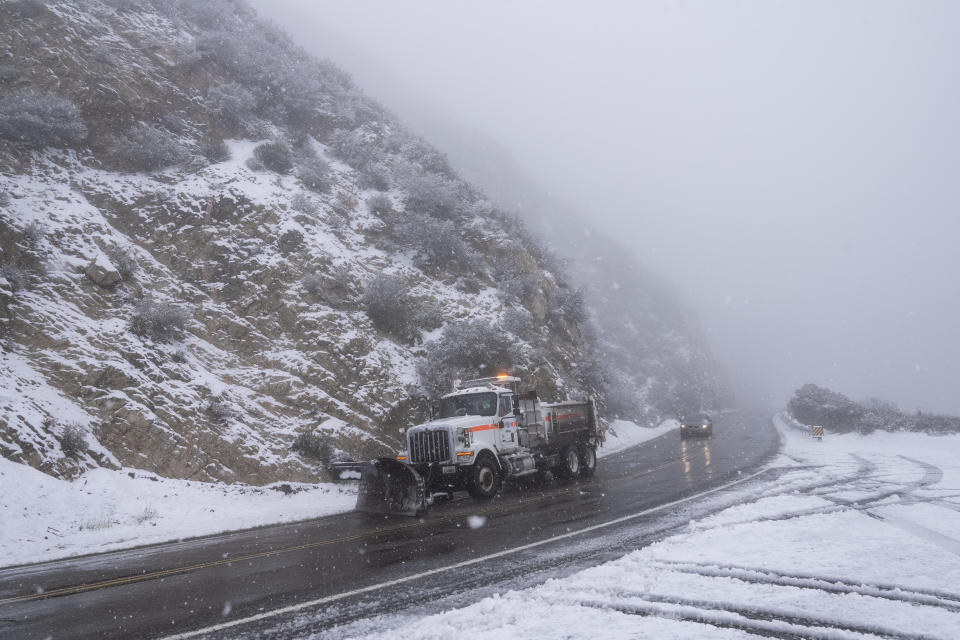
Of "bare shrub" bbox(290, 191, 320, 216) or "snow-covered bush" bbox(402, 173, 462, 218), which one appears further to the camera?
"snow-covered bush" bbox(402, 173, 462, 218)

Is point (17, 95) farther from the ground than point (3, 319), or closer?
farther from the ground

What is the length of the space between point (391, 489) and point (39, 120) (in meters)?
20.5

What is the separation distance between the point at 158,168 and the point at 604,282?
68.9 meters

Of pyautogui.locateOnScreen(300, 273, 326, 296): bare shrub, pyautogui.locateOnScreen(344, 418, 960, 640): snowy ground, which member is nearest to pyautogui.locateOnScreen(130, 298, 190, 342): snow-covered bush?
pyautogui.locateOnScreen(300, 273, 326, 296): bare shrub

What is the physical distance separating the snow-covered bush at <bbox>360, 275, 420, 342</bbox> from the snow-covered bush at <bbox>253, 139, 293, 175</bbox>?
28.8 ft

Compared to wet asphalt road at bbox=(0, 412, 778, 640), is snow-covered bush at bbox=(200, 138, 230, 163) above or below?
above

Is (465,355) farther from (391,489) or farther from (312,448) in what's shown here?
(391,489)

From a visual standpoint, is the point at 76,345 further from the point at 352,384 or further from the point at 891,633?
the point at 891,633

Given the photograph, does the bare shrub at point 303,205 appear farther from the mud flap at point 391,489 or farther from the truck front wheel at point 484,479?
the truck front wheel at point 484,479

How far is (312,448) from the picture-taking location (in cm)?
1755

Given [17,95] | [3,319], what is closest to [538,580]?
[3,319]

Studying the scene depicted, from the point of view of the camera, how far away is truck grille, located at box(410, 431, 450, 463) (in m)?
13.6

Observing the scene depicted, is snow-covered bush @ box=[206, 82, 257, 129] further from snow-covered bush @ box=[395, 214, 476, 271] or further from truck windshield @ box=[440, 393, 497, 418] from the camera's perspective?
truck windshield @ box=[440, 393, 497, 418]

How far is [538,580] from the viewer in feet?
20.2
